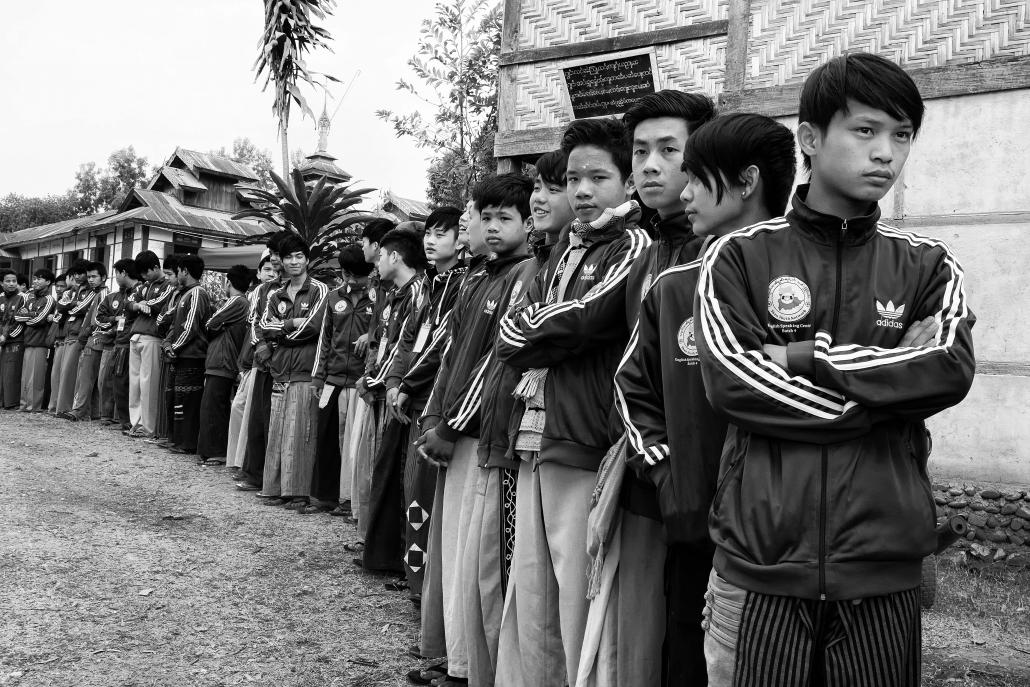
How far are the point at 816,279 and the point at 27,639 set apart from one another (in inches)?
149

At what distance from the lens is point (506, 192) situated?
3.83 m

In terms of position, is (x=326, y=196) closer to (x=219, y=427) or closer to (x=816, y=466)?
(x=219, y=427)

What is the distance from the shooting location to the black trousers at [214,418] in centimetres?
906

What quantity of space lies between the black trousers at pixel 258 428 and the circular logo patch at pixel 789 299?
6395mm

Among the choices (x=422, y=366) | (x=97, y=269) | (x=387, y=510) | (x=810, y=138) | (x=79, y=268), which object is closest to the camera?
(x=810, y=138)

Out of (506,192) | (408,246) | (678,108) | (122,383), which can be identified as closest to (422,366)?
(506,192)

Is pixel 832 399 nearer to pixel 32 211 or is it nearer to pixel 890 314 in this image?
pixel 890 314

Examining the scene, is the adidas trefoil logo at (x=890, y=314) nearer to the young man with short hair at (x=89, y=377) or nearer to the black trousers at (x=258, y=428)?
the black trousers at (x=258, y=428)

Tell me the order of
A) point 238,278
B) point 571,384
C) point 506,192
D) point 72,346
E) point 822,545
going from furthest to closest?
1. point 72,346
2. point 238,278
3. point 506,192
4. point 571,384
5. point 822,545

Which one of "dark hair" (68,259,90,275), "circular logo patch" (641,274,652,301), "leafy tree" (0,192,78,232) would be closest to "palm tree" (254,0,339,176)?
"dark hair" (68,259,90,275)

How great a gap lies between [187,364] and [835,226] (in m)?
8.72

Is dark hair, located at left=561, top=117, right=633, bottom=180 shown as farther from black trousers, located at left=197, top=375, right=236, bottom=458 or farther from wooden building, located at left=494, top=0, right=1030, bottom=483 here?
black trousers, located at left=197, top=375, right=236, bottom=458

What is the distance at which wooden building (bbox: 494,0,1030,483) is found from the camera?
5297mm

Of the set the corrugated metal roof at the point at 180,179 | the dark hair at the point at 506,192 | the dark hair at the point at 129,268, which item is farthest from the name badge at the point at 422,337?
the corrugated metal roof at the point at 180,179
